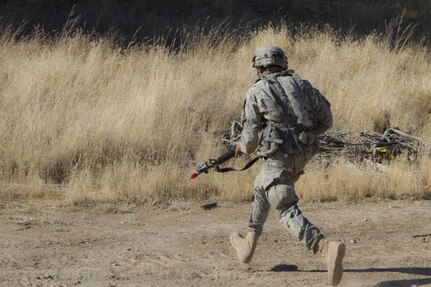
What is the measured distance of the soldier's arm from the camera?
5863 mm

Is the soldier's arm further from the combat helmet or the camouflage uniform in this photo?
the combat helmet

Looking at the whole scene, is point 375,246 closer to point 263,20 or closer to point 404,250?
point 404,250

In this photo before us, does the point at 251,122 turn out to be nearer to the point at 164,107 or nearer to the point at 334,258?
the point at 334,258

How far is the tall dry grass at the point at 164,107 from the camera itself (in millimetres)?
8867

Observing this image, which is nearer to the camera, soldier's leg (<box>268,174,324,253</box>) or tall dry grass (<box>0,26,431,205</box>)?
soldier's leg (<box>268,174,324,253</box>)

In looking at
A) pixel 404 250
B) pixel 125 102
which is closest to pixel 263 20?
pixel 125 102

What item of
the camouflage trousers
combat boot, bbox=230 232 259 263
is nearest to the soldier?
the camouflage trousers

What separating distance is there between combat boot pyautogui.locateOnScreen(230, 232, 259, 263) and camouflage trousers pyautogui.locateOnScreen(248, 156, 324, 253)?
0.96 feet

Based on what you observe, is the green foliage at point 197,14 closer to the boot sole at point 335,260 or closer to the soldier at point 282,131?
the soldier at point 282,131

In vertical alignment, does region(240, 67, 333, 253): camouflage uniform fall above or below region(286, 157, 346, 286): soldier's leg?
above

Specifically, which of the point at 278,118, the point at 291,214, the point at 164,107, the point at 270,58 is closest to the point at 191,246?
the point at 291,214

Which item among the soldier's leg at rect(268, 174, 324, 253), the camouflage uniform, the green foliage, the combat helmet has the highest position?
the green foliage

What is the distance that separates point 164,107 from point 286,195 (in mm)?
5055

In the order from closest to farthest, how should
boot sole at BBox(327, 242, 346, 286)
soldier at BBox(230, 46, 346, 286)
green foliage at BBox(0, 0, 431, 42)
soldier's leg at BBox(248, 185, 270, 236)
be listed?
1. boot sole at BBox(327, 242, 346, 286)
2. soldier at BBox(230, 46, 346, 286)
3. soldier's leg at BBox(248, 185, 270, 236)
4. green foliage at BBox(0, 0, 431, 42)
